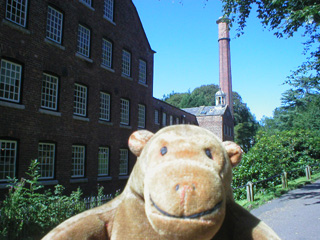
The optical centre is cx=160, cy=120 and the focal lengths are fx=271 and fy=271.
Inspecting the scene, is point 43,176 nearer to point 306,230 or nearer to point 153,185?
point 306,230

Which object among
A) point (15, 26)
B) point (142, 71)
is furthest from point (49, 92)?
point (142, 71)

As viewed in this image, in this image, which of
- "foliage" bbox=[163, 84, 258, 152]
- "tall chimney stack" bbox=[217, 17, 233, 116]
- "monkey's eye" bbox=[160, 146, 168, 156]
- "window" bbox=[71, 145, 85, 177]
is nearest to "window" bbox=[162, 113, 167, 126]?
"window" bbox=[71, 145, 85, 177]

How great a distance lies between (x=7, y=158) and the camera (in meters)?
11.0

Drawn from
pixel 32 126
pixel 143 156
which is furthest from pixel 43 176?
pixel 143 156

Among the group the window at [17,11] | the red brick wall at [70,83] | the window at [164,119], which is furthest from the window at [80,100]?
the window at [164,119]

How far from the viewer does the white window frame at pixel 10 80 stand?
11156 mm

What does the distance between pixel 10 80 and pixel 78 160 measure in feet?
18.0

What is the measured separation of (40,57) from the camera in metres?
12.6

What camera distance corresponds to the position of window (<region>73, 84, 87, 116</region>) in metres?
14.9

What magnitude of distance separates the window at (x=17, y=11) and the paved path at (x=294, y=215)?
41.1 ft

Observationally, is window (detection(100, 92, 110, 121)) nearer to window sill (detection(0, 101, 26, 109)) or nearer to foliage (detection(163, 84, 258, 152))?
window sill (detection(0, 101, 26, 109))

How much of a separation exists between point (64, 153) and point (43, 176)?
1471 mm

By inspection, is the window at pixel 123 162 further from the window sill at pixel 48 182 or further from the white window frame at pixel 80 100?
the window sill at pixel 48 182

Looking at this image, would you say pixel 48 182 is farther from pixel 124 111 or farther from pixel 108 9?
pixel 108 9
